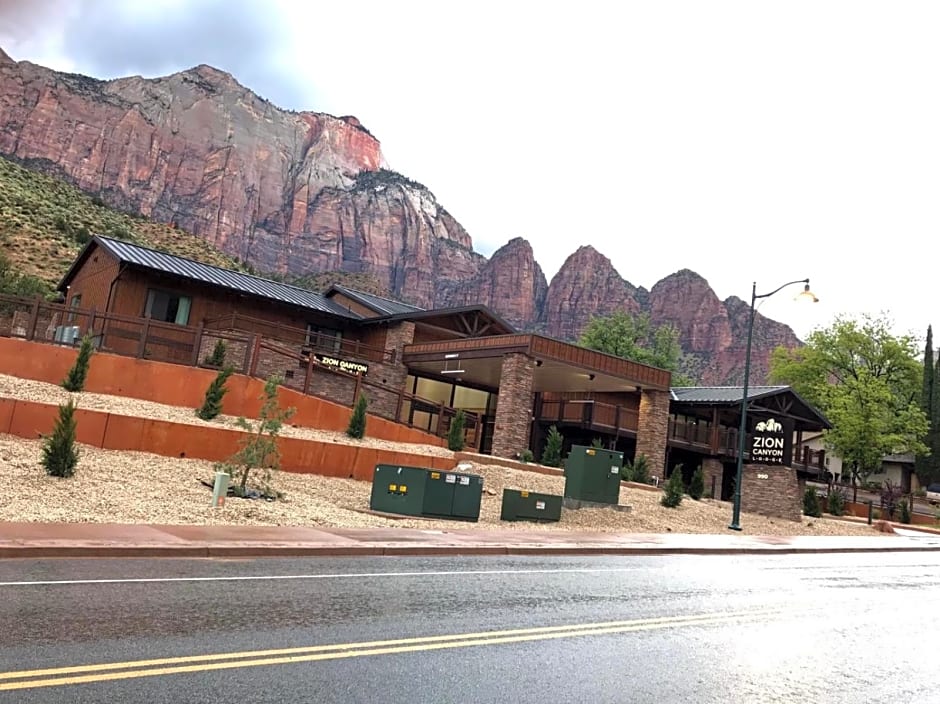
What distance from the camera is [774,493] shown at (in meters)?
28.6

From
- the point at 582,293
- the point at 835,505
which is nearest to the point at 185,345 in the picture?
the point at 835,505

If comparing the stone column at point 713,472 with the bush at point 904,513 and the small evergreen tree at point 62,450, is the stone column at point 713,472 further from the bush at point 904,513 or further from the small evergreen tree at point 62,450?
the small evergreen tree at point 62,450

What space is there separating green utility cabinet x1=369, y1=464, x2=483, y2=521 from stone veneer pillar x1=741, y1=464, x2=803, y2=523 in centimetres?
1528

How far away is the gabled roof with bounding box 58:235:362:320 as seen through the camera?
31875 millimetres

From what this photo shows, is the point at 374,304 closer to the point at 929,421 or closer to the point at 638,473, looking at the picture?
the point at 638,473

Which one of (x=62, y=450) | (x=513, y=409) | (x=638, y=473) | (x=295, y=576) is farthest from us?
(x=638, y=473)

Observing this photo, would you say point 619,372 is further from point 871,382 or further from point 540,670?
point 871,382

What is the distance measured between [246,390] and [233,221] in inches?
5687

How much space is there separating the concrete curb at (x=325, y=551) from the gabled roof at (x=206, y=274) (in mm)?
22715

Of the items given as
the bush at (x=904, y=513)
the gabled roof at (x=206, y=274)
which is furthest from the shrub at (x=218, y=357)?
the bush at (x=904, y=513)

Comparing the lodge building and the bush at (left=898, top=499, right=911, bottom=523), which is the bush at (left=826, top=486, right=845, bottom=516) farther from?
the lodge building

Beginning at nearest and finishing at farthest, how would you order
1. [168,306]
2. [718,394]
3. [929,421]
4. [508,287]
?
[168,306]
[718,394]
[929,421]
[508,287]

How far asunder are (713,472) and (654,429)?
8.98 m

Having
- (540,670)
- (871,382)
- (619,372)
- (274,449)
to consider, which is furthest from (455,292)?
(540,670)
